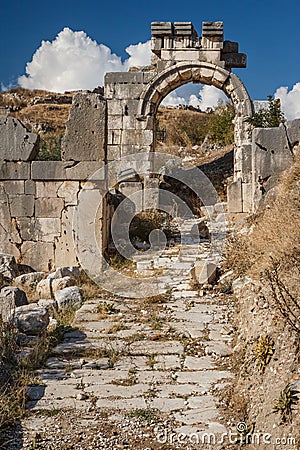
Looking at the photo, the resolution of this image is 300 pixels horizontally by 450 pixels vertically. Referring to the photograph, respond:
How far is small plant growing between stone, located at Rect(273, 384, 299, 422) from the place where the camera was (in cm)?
327

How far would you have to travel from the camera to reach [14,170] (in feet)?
29.5

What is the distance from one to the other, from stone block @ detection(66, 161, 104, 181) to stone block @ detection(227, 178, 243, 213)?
4132 millimetres

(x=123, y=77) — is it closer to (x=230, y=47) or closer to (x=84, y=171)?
(x=230, y=47)

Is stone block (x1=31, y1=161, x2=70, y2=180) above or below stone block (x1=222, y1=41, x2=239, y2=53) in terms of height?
below

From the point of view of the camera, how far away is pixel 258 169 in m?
10.1

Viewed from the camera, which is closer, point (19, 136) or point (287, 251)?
point (287, 251)

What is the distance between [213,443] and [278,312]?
1450 mm

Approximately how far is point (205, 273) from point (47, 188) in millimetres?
3108

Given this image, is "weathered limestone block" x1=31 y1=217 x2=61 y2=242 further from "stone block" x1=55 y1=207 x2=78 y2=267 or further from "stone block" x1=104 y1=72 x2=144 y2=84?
"stone block" x1=104 y1=72 x2=144 y2=84

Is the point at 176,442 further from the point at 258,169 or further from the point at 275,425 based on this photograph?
the point at 258,169

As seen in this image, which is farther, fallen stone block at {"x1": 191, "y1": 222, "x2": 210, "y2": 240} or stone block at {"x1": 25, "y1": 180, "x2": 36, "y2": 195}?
fallen stone block at {"x1": 191, "y1": 222, "x2": 210, "y2": 240}

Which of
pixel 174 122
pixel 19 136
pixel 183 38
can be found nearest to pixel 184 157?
pixel 183 38

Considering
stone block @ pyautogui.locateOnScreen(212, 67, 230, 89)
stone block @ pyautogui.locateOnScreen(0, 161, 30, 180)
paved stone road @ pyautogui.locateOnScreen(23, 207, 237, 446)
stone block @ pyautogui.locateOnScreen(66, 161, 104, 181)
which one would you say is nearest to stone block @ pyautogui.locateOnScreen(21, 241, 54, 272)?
stone block @ pyautogui.locateOnScreen(0, 161, 30, 180)

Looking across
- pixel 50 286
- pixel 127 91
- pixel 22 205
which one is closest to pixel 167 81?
pixel 127 91
